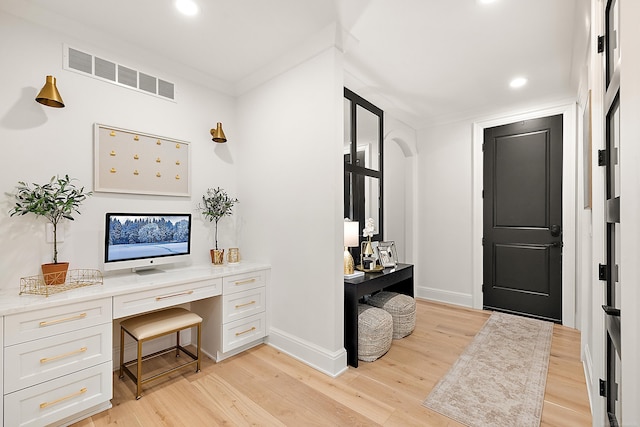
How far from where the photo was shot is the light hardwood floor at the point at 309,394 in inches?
73.9

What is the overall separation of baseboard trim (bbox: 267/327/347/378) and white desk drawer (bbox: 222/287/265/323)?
0.29 metres

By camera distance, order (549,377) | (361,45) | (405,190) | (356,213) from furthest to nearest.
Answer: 1. (405,190)
2. (356,213)
3. (361,45)
4. (549,377)

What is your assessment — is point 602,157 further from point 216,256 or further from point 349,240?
point 216,256

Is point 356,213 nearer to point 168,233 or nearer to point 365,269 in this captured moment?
point 365,269

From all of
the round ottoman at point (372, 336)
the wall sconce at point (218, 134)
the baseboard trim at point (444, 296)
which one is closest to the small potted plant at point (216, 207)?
the wall sconce at point (218, 134)

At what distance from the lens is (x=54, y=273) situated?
203 centimetres

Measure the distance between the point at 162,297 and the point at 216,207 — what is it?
3.51ft

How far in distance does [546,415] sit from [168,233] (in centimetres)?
306

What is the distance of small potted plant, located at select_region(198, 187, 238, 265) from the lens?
117 inches

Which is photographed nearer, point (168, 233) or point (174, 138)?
point (168, 233)

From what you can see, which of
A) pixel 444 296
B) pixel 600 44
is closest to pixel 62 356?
pixel 600 44

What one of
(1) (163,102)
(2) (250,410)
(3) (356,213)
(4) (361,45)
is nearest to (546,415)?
(2) (250,410)

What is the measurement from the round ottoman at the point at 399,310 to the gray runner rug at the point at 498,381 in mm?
553

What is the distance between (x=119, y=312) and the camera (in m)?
2.03
